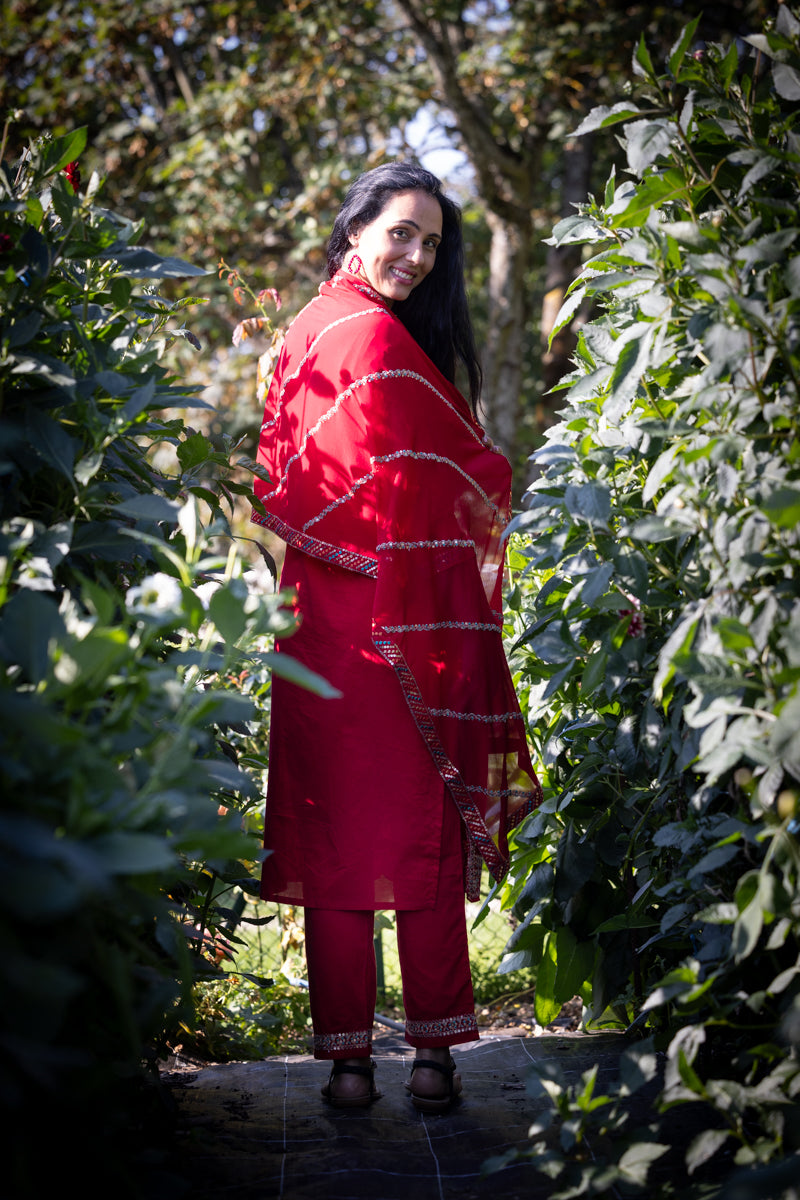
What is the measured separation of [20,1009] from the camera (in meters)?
0.79

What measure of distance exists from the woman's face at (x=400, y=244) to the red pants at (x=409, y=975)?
3.66ft

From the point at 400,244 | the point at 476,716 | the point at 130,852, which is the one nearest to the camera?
the point at 130,852

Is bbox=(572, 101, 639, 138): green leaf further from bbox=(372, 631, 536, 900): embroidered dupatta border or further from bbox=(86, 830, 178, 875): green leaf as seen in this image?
bbox=(86, 830, 178, 875): green leaf

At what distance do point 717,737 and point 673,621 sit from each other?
330mm

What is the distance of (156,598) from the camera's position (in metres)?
1.09

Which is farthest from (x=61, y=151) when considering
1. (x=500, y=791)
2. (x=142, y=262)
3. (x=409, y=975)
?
(x=409, y=975)

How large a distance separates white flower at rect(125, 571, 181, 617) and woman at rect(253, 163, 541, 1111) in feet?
2.20

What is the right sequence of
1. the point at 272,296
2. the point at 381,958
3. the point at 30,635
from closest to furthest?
the point at 30,635
the point at 272,296
the point at 381,958

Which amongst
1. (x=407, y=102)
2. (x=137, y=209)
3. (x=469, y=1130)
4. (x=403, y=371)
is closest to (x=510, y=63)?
(x=407, y=102)

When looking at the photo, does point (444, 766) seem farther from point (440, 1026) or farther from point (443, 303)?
point (443, 303)

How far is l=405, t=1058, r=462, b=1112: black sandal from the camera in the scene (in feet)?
5.54

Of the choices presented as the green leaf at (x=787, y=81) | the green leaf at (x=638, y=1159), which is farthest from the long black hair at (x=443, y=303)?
the green leaf at (x=638, y=1159)

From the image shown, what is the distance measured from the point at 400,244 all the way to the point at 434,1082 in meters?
1.64

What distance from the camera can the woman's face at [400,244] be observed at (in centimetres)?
201
